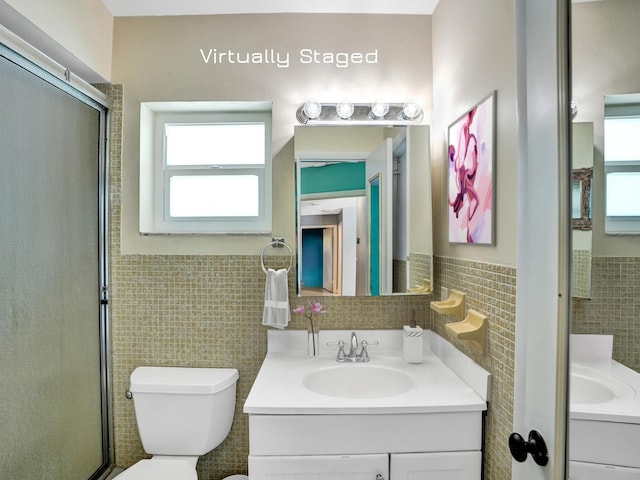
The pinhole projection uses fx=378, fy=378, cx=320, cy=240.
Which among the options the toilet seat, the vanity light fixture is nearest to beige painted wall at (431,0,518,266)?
the vanity light fixture

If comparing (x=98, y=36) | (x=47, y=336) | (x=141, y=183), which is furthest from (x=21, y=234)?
(x=98, y=36)

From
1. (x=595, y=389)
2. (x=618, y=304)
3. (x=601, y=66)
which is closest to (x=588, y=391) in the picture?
(x=595, y=389)

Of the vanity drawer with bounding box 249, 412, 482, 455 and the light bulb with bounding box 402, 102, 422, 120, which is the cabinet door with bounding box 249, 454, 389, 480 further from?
the light bulb with bounding box 402, 102, 422, 120

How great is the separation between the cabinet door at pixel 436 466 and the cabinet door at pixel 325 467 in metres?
0.05

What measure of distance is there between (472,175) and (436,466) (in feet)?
3.32

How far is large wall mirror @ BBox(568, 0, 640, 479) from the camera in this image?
0.56 metres

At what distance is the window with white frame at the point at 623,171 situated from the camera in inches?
21.3

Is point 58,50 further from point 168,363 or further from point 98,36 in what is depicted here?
point 168,363

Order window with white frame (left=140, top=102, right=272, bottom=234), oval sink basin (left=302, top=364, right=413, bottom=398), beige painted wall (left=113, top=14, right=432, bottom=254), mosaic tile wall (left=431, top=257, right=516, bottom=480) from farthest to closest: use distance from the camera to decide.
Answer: window with white frame (left=140, top=102, right=272, bottom=234) < beige painted wall (left=113, top=14, right=432, bottom=254) < oval sink basin (left=302, top=364, right=413, bottom=398) < mosaic tile wall (left=431, top=257, right=516, bottom=480)

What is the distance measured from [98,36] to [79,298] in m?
1.18

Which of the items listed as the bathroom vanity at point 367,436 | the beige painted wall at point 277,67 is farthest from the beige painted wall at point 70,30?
the bathroom vanity at point 367,436

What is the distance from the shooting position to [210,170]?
76.9 inches

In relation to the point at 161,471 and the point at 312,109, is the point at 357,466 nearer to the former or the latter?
the point at 161,471

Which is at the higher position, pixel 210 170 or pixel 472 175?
pixel 210 170
